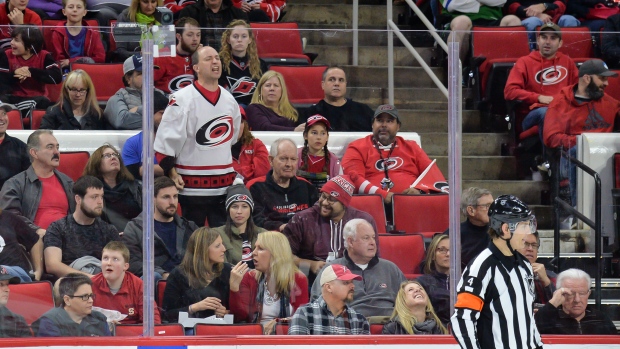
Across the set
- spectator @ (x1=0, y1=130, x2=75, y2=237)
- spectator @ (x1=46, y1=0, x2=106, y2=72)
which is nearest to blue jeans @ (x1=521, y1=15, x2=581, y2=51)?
spectator @ (x1=46, y1=0, x2=106, y2=72)

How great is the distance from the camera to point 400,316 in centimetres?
489

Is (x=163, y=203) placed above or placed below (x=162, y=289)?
above

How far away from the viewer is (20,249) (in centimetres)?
468

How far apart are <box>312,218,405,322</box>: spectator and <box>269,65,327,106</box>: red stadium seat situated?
0.62m

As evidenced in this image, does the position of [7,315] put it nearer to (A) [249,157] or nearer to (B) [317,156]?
(A) [249,157]

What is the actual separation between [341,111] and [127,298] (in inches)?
49.2

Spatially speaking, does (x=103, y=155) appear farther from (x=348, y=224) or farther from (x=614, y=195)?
(x=614, y=195)

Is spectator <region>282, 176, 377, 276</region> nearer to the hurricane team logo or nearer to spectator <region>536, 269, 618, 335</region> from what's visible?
the hurricane team logo

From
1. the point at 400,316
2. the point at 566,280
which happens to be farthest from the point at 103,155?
the point at 566,280

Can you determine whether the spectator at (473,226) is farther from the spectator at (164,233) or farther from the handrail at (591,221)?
the spectator at (164,233)

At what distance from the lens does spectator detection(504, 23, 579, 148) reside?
5.26 m

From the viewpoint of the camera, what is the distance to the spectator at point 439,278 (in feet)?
16.0

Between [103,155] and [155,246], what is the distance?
444mm

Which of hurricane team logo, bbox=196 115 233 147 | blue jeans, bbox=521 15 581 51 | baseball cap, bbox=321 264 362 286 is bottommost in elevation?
baseball cap, bbox=321 264 362 286
